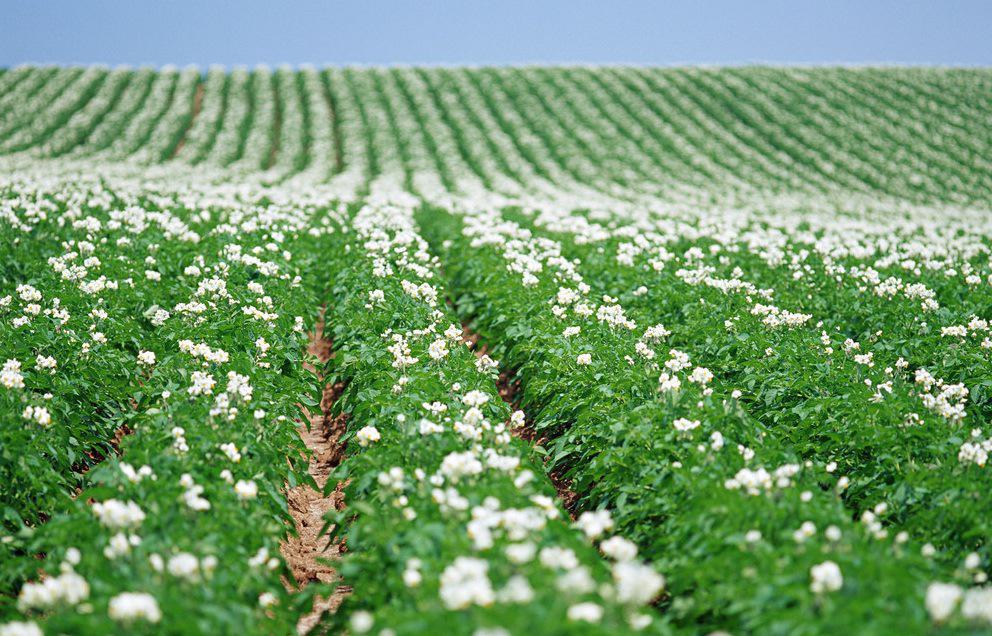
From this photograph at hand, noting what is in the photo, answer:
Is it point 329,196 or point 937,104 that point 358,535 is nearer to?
point 329,196

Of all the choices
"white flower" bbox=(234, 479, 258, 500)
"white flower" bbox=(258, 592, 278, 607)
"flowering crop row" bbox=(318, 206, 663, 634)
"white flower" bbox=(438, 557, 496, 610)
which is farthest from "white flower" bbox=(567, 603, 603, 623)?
"white flower" bbox=(234, 479, 258, 500)

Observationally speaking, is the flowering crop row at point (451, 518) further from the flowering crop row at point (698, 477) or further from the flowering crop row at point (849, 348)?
the flowering crop row at point (849, 348)

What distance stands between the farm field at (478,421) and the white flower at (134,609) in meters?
0.02

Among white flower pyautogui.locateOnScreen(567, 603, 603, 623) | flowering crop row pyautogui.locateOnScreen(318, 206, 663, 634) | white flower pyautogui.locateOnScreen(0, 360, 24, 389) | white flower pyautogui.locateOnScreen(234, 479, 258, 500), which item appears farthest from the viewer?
white flower pyautogui.locateOnScreen(0, 360, 24, 389)

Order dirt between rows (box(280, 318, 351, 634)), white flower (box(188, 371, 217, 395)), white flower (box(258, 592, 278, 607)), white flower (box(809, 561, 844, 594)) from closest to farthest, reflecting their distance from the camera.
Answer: white flower (box(809, 561, 844, 594)) → white flower (box(258, 592, 278, 607)) → dirt between rows (box(280, 318, 351, 634)) → white flower (box(188, 371, 217, 395))

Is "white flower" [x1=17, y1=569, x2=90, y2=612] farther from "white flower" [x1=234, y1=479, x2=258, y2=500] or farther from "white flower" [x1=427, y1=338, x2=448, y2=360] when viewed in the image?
"white flower" [x1=427, y1=338, x2=448, y2=360]

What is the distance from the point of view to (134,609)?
136 inches

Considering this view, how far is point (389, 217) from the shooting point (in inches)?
612

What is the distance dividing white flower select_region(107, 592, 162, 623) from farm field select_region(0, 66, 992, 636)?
0.02m

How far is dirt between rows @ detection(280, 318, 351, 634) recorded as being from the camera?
18.8 feet

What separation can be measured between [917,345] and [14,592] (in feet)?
33.1

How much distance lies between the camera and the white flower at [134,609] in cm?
342

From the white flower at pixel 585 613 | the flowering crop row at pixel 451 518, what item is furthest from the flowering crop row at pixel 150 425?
the white flower at pixel 585 613

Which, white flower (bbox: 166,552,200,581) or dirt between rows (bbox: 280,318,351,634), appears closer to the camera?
white flower (bbox: 166,552,200,581)
